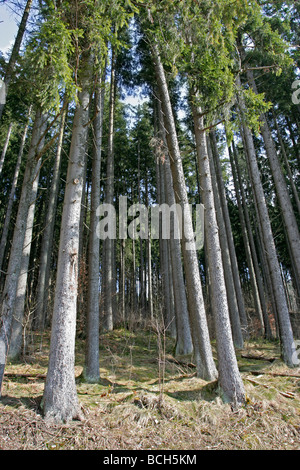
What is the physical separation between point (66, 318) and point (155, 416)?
1944 mm

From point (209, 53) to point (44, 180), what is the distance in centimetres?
1392

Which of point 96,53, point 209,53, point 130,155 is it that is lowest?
point 96,53

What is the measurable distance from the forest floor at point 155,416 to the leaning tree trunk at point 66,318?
0.73 feet

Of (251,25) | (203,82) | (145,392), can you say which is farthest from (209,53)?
(145,392)

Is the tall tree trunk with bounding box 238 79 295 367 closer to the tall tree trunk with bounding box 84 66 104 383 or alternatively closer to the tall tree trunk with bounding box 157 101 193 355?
the tall tree trunk with bounding box 157 101 193 355

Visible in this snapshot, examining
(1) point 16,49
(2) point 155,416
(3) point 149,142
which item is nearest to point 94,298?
(2) point 155,416

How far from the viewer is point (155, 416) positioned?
3867 mm

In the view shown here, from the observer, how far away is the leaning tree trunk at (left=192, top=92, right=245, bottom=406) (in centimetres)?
440

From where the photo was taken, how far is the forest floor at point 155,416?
3221 millimetres

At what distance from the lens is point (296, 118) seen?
13.4 meters

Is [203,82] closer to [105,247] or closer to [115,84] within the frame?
[105,247]

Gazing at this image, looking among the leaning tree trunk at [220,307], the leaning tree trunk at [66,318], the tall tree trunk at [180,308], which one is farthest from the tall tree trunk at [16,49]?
the leaning tree trunk at [220,307]

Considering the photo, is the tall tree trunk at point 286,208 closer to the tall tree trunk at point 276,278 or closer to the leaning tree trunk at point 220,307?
the tall tree trunk at point 276,278

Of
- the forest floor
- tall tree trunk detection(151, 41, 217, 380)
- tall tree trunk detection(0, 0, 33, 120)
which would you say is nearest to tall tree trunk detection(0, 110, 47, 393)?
the forest floor
